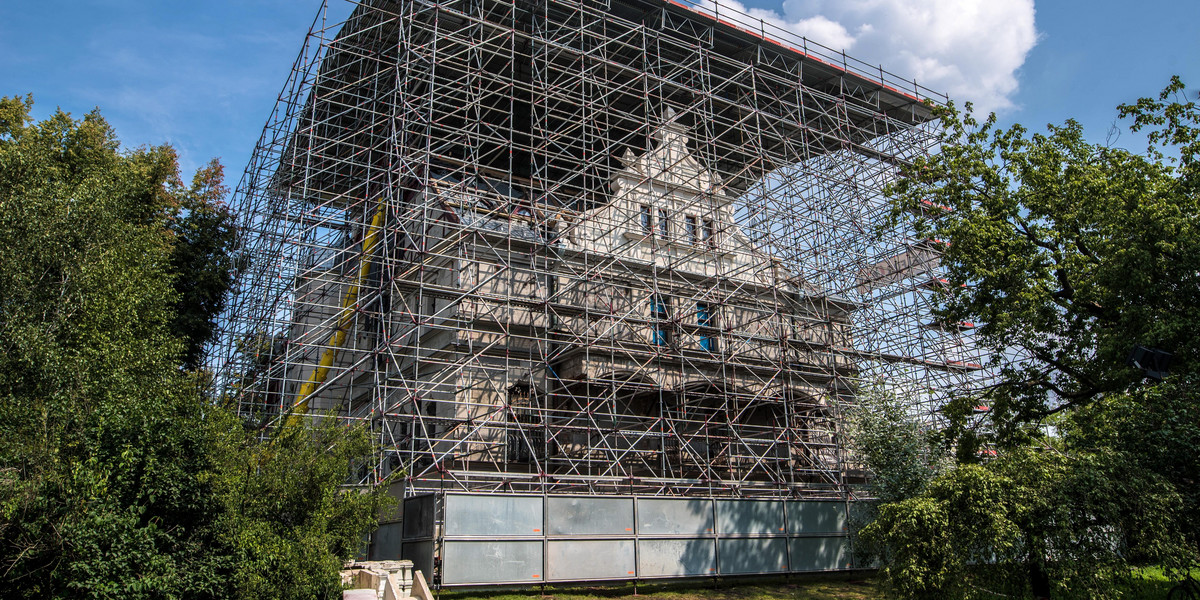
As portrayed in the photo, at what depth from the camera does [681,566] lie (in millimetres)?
19766

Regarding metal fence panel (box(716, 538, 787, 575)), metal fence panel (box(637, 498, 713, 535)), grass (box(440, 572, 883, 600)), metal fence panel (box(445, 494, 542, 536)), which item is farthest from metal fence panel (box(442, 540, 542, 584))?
metal fence panel (box(716, 538, 787, 575))

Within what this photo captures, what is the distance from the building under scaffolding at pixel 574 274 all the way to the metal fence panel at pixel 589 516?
668 millimetres

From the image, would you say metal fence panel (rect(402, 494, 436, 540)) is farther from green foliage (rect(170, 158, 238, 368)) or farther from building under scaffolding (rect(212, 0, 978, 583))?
green foliage (rect(170, 158, 238, 368))

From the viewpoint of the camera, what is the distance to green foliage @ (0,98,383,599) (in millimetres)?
12516

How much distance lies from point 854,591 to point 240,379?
1785 centimetres

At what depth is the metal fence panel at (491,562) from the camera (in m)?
17.0

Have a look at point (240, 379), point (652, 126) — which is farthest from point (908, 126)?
point (240, 379)

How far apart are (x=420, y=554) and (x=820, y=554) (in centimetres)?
1143

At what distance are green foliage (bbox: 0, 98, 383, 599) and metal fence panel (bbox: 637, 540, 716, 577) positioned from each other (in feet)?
23.8

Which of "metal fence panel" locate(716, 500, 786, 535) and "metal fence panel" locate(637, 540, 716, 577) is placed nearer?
"metal fence panel" locate(637, 540, 716, 577)

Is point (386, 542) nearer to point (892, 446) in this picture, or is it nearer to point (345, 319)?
point (345, 319)

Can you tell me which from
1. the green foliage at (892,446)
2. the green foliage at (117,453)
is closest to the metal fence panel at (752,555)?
the green foliage at (892,446)

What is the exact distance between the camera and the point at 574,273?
80.8 feet

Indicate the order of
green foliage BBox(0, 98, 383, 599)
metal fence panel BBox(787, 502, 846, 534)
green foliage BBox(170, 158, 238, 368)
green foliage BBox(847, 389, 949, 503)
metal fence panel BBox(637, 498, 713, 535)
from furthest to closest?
1. green foliage BBox(170, 158, 238, 368)
2. metal fence panel BBox(787, 502, 846, 534)
3. green foliage BBox(847, 389, 949, 503)
4. metal fence panel BBox(637, 498, 713, 535)
5. green foliage BBox(0, 98, 383, 599)
